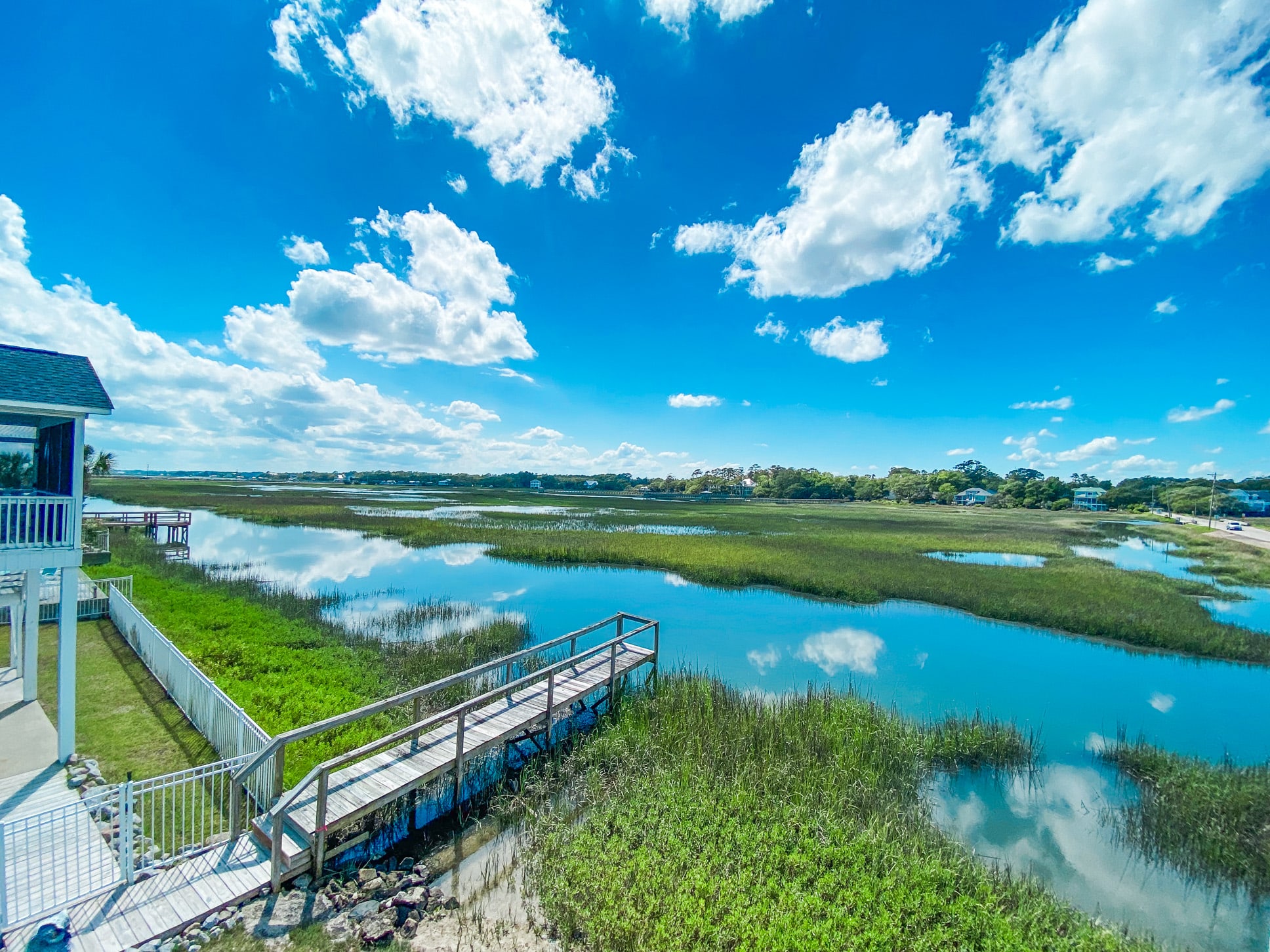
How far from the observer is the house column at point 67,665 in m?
8.29

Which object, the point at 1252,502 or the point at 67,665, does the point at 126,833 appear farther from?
the point at 1252,502

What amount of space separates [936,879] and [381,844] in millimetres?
7829

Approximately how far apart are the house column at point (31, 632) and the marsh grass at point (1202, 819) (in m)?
19.4

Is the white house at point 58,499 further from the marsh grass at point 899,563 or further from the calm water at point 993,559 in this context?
the calm water at point 993,559

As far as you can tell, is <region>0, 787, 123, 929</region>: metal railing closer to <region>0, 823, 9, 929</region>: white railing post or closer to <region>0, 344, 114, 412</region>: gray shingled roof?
<region>0, 823, 9, 929</region>: white railing post

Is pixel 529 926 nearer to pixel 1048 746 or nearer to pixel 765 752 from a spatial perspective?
pixel 765 752

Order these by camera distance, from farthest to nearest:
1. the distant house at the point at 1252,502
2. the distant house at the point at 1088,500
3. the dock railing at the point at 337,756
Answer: the distant house at the point at 1088,500, the distant house at the point at 1252,502, the dock railing at the point at 337,756

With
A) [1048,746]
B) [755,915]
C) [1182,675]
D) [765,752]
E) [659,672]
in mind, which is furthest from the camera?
[1182,675]

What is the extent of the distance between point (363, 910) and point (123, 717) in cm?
827

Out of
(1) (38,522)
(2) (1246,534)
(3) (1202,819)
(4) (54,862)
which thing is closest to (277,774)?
(4) (54,862)

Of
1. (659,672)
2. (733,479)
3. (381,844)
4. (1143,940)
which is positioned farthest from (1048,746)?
(733,479)

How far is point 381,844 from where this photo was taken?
7750mm

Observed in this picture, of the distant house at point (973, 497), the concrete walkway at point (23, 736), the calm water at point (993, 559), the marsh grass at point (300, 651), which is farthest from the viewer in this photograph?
the distant house at point (973, 497)

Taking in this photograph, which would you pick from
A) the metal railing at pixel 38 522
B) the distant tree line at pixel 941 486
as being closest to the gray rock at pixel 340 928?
the metal railing at pixel 38 522
